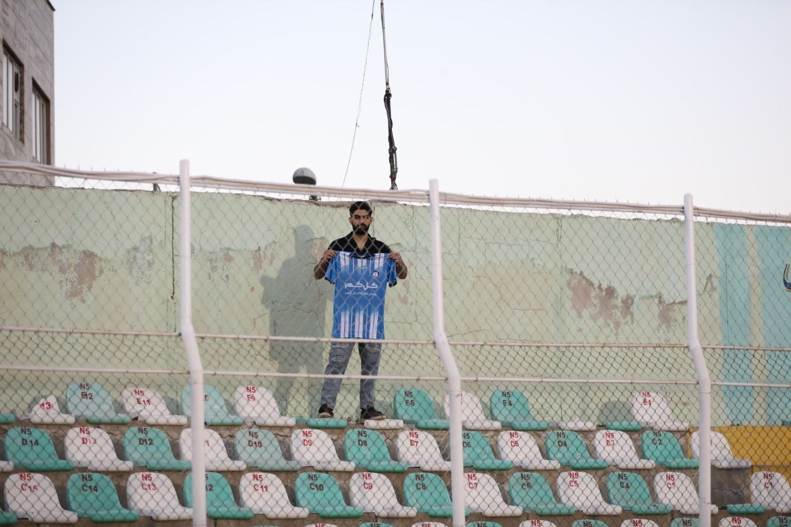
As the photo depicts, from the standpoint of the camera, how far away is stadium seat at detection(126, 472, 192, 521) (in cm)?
612

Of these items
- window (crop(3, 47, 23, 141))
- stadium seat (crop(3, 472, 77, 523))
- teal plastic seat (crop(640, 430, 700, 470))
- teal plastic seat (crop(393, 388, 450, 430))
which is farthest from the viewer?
window (crop(3, 47, 23, 141))

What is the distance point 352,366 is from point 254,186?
9.19 feet

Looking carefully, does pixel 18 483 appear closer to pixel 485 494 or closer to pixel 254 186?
pixel 254 186

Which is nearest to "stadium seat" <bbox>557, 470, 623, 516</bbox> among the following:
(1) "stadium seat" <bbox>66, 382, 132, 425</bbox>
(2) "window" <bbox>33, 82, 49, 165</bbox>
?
(1) "stadium seat" <bbox>66, 382, 132, 425</bbox>

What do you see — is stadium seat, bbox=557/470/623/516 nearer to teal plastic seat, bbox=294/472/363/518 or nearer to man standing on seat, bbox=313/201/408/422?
man standing on seat, bbox=313/201/408/422

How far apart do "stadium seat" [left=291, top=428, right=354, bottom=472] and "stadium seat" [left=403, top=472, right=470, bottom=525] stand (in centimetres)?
41

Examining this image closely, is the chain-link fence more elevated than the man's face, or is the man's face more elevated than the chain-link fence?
the man's face

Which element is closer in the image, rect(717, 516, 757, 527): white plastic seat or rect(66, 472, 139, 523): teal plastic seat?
rect(66, 472, 139, 523): teal plastic seat

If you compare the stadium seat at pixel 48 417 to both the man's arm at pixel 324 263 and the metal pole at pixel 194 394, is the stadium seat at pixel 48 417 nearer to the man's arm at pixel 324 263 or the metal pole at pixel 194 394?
the metal pole at pixel 194 394

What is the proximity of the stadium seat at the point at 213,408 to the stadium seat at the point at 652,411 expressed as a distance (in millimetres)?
3286

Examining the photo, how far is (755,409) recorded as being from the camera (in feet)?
30.3

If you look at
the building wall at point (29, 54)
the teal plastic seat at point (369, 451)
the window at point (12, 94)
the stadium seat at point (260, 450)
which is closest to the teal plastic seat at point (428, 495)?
the teal plastic seat at point (369, 451)

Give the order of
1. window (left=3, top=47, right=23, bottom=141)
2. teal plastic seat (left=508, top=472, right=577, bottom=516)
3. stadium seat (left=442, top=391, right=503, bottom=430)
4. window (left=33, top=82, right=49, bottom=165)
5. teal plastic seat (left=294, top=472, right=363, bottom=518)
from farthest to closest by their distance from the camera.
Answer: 1. window (left=33, top=82, right=49, bottom=165)
2. window (left=3, top=47, right=23, bottom=141)
3. stadium seat (left=442, top=391, right=503, bottom=430)
4. teal plastic seat (left=508, top=472, right=577, bottom=516)
5. teal plastic seat (left=294, top=472, right=363, bottom=518)

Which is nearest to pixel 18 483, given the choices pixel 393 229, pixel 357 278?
pixel 357 278
